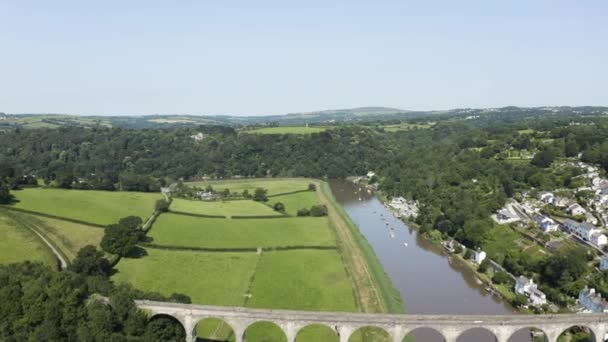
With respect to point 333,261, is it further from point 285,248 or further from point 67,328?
point 67,328

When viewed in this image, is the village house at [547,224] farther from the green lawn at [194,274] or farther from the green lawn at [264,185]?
the green lawn at [264,185]

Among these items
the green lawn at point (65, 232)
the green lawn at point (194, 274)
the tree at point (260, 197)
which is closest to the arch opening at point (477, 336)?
the green lawn at point (194, 274)

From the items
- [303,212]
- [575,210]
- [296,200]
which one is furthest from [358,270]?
[296,200]

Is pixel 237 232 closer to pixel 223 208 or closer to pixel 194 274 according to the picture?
pixel 223 208

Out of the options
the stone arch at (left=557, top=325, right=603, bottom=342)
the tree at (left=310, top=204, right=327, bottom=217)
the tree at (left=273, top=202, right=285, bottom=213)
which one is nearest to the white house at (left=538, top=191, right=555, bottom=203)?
the tree at (left=310, top=204, right=327, bottom=217)

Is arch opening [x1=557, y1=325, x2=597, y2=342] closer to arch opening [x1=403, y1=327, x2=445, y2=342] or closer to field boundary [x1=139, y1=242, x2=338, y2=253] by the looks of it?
arch opening [x1=403, y1=327, x2=445, y2=342]

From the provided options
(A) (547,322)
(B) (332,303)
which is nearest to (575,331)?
(A) (547,322)

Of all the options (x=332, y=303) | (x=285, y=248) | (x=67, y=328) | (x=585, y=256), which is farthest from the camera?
(x=285, y=248)
